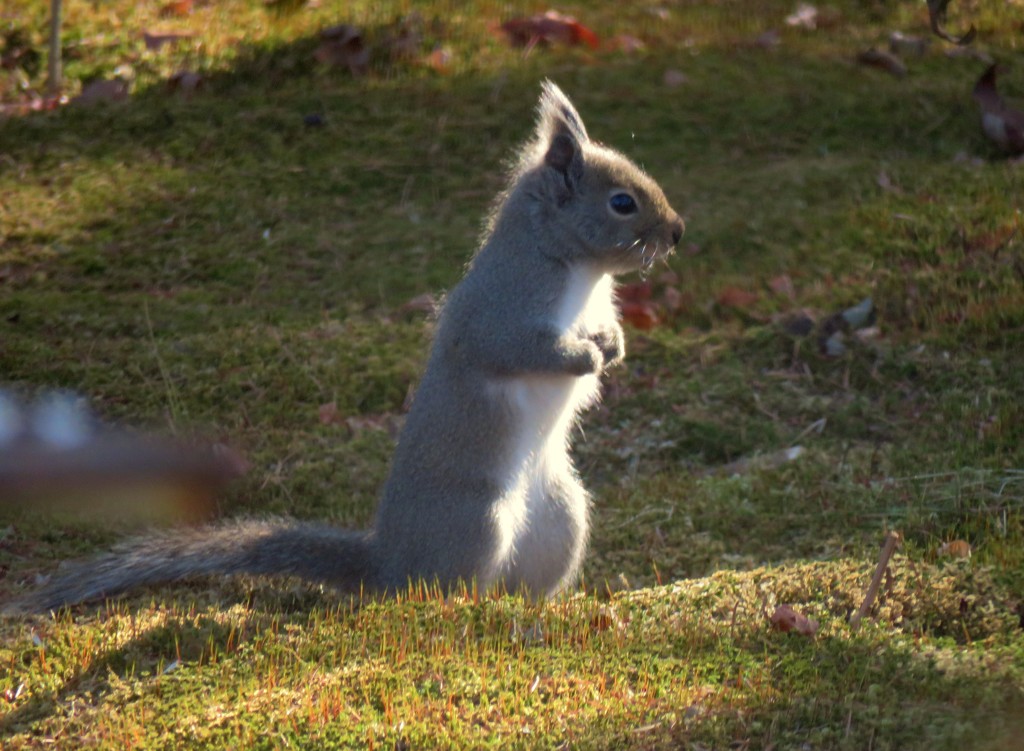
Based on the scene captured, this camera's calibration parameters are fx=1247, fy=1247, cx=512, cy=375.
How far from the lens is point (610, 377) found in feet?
17.4

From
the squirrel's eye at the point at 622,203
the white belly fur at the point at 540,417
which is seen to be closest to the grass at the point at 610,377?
the white belly fur at the point at 540,417

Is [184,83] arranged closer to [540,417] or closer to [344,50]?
[344,50]

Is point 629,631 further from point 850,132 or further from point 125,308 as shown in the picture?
point 850,132

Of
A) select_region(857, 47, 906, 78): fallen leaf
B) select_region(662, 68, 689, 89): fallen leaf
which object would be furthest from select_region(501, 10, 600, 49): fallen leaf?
select_region(857, 47, 906, 78): fallen leaf

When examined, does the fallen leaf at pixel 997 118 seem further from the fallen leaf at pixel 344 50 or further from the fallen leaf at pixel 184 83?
the fallen leaf at pixel 184 83

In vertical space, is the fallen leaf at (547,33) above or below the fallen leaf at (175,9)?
below

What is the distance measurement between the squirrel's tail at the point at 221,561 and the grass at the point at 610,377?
94 mm

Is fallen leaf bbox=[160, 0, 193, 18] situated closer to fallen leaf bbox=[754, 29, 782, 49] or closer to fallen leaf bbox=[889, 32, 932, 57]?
fallen leaf bbox=[754, 29, 782, 49]

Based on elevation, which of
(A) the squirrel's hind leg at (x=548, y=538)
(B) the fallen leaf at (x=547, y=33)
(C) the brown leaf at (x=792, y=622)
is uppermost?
(C) the brown leaf at (x=792, y=622)

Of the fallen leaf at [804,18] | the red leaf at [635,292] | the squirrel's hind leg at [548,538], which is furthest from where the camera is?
the fallen leaf at [804,18]

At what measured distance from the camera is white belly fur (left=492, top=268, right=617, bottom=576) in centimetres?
375

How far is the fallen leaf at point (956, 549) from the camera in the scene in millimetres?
3623

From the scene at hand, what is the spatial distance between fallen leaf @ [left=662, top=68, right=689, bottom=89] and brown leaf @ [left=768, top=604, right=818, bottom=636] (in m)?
4.55

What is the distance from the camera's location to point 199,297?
5621 millimetres
